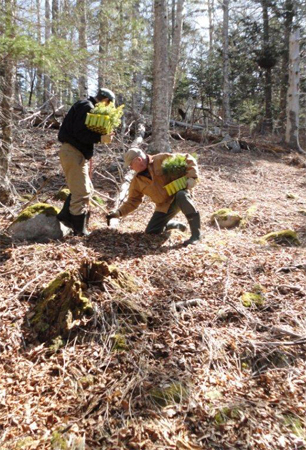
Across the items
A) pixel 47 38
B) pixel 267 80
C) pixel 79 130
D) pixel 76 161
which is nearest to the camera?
pixel 79 130

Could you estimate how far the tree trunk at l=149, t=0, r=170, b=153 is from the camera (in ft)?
27.2

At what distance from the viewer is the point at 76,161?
4.34m

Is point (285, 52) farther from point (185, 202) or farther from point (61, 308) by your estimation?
point (61, 308)

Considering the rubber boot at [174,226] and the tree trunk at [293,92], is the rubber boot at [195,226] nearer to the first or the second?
the rubber boot at [174,226]

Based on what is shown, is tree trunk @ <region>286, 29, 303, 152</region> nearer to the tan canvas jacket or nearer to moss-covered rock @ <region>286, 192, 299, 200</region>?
moss-covered rock @ <region>286, 192, 299, 200</region>

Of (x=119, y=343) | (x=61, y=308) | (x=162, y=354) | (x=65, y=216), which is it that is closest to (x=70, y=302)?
(x=61, y=308)

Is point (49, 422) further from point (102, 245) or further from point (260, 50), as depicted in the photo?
point (260, 50)

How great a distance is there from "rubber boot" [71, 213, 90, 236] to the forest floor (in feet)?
0.56

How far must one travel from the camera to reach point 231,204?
7105mm

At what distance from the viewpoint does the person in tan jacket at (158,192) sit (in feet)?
14.9

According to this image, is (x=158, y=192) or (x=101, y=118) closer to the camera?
(x=101, y=118)

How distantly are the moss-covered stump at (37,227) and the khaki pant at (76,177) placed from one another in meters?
0.30

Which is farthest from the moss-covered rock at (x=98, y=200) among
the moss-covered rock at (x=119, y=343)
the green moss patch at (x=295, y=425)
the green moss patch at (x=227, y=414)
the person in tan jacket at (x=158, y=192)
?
the green moss patch at (x=295, y=425)

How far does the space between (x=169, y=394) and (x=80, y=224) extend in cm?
270
